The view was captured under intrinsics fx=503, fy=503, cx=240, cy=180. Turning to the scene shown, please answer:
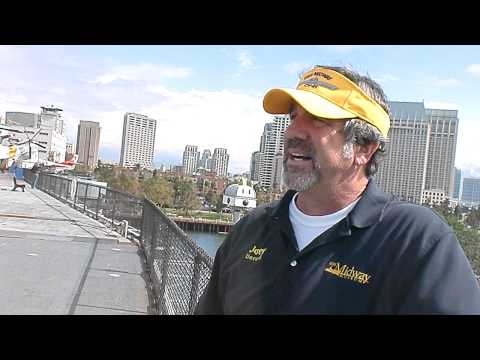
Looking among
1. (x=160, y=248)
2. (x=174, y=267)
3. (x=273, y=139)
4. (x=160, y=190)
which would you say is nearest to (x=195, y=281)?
(x=174, y=267)

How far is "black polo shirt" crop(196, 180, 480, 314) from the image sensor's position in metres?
1.30

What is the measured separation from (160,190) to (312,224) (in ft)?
187

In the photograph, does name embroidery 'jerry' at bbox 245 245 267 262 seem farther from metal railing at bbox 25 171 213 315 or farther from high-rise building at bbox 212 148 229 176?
high-rise building at bbox 212 148 229 176

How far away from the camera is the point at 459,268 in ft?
4.31

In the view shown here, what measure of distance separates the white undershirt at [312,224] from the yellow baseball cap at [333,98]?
0.96 ft

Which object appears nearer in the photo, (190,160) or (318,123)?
(318,123)

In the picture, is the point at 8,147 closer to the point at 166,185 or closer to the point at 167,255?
the point at 166,185

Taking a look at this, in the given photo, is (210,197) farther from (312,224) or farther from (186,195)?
(312,224)

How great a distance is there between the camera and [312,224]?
5.57 feet

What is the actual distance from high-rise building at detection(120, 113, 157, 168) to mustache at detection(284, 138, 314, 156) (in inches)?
1772

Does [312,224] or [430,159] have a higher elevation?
[430,159]

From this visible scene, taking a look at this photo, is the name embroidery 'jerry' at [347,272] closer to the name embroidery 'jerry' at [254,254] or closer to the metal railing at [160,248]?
the name embroidery 'jerry' at [254,254]
